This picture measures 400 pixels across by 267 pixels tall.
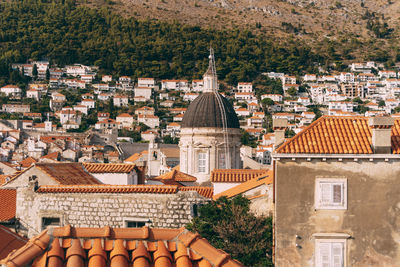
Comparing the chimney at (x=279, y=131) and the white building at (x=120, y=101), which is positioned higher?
the white building at (x=120, y=101)

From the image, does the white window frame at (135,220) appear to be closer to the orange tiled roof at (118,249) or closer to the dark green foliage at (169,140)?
the orange tiled roof at (118,249)

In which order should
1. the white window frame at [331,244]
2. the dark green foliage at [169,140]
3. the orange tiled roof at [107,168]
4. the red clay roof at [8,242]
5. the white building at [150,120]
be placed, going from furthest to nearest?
1. the white building at [150,120]
2. the dark green foliage at [169,140]
3. the orange tiled roof at [107,168]
4. the red clay roof at [8,242]
5. the white window frame at [331,244]

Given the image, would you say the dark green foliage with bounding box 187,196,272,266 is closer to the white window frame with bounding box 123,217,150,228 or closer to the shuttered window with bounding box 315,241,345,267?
the white window frame with bounding box 123,217,150,228

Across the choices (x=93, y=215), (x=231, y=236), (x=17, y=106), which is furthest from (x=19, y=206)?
(x=17, y=106)

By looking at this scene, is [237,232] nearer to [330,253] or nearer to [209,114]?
[330,253]

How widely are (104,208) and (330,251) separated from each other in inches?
246

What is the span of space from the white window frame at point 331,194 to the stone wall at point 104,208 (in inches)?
160

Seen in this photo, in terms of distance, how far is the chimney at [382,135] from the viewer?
45.1 ft

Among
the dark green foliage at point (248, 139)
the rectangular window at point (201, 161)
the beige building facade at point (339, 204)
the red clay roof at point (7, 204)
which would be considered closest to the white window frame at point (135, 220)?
the red clay roof at point (7, 204)

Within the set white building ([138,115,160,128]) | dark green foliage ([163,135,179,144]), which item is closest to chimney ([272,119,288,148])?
dark green foliage ([163,135,179,144])

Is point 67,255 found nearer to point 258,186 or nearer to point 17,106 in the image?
point 258,186

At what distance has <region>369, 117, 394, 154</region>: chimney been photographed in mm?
13758

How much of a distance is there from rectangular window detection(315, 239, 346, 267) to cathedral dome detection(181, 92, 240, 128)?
34.4 meters

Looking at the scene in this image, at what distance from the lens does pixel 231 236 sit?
1636 centimetres
